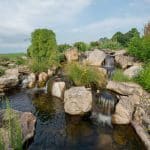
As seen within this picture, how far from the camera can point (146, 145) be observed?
10.7 meters

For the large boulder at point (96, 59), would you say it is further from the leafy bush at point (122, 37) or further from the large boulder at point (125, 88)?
the leafy bush at point (122, 37)

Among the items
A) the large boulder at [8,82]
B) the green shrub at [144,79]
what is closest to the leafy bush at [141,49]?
the green shrub at [144,79]

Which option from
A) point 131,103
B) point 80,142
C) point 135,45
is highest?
point 135,45

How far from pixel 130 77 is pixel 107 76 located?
2292 mm

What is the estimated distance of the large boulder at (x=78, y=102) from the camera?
14.0m

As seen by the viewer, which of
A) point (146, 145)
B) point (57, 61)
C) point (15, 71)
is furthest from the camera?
point (57, 61)

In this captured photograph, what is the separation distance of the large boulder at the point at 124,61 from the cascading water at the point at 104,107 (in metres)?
7.33

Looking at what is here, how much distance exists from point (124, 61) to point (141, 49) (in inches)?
78.6

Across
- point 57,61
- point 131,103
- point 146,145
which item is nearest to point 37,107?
point 131,103

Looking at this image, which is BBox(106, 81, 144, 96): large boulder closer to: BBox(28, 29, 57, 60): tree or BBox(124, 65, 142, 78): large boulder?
BBox(124, 65, 142, 78): large boulder

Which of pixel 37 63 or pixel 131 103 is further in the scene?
pixel 37 63

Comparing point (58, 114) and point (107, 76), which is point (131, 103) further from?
point (107, 76)

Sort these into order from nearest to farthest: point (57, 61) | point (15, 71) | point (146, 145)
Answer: point (146, 145), point (15, 71), point (57, 61)

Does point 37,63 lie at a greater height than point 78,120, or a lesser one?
greater
